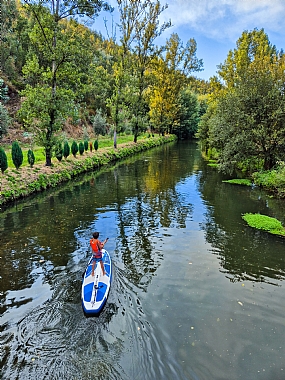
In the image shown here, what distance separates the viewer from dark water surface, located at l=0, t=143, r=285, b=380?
4.95 m

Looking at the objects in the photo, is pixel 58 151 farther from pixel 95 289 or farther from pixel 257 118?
pixel 95 289

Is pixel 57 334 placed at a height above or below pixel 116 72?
below

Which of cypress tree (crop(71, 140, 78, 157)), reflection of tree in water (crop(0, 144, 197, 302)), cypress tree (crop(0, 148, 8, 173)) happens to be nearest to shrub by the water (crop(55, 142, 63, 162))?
reflection of tree in water (crop(0, 144, 197, 302))

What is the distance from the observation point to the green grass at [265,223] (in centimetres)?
1102

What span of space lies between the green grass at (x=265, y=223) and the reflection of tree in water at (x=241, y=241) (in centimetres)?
31

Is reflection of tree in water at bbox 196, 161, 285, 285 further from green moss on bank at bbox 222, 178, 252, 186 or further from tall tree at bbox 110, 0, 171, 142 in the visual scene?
tall tree at bbox 110, 0, 171, 142

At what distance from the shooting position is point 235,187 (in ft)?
61.2

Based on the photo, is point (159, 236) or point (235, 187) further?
point (235, 187)

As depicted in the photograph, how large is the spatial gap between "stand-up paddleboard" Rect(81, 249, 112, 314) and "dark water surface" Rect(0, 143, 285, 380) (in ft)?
0.77

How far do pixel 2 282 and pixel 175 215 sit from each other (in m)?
8.01

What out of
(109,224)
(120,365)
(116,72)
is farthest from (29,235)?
(116,72)

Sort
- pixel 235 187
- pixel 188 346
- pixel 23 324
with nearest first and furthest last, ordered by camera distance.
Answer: pixel 188 346 < pixel 23 324 < pixel 235 187

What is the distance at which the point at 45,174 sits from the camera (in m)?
17.6

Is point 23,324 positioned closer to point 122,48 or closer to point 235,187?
point 235,187
